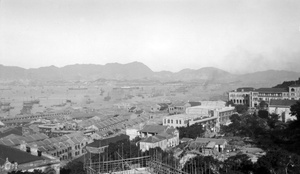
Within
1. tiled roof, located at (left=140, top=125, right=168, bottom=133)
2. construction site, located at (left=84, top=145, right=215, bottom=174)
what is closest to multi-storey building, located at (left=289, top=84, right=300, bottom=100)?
tiled roof, located at (left=140, top=125, right=168, bottom=133)

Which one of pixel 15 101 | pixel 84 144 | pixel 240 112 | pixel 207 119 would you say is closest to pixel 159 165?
pixel 84 144

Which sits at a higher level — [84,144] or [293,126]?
[293,126]

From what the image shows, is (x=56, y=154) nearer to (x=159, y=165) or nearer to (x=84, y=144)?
(x=84, y=144)

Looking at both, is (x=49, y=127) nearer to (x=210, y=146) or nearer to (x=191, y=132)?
(x=191, y=132)

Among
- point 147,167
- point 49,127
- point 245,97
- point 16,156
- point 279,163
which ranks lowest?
point 49,127

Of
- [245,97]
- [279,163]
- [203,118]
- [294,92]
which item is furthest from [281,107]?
[279,163]

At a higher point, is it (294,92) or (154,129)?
(294,92)

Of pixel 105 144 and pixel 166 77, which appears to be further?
pixel 166 77

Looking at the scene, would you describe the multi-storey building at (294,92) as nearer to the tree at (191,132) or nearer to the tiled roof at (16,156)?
the tree at (191,132)

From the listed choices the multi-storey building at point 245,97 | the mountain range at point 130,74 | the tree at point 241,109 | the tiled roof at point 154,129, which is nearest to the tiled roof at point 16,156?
the tiled roof at point 154,129
